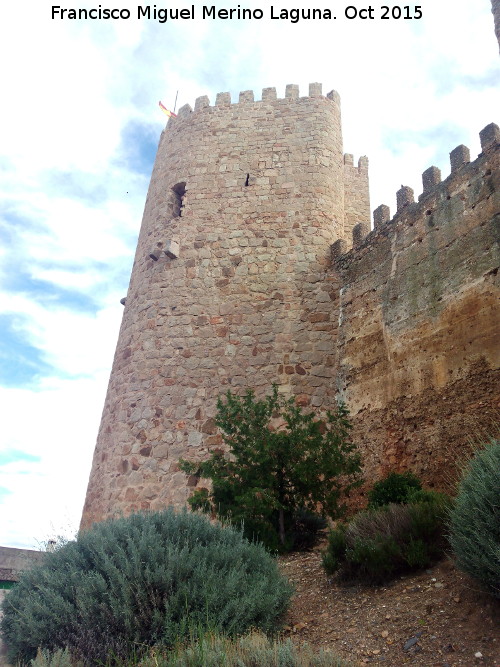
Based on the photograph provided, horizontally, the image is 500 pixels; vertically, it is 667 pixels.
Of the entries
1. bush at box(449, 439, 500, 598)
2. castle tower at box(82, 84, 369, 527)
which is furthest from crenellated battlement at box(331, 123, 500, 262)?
bush at box(449, 439, 500, 598)

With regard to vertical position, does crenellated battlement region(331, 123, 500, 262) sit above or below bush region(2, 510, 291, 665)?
above

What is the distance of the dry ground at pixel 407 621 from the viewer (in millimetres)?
3611

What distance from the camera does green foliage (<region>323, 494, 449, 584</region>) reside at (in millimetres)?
4891

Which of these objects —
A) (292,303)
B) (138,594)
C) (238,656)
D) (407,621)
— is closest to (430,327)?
(292,303)

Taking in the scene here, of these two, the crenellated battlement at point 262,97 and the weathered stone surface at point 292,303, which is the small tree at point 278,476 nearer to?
the weathered stone surface at point 292,303

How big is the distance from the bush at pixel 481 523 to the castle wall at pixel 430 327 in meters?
2.26

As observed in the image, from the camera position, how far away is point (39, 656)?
3834 millimetres

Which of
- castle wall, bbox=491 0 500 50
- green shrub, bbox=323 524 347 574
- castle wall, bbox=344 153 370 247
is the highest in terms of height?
castle wall, bbox=344 153 370 247

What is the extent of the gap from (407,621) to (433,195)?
633cm

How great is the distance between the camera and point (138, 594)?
4.28 m

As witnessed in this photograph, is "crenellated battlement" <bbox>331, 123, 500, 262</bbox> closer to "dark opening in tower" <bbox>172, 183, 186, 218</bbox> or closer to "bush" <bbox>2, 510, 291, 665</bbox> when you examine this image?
"dark opening in tower" <bbox>172, 183, 186, 218</bbox>

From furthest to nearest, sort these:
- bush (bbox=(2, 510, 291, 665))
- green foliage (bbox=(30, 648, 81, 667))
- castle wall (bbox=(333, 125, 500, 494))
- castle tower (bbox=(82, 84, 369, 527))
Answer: castle tower (bbox=(82, 84, 369, 527)), castle wall (bbox=(333, 125, 500, 494)), bush (bbox=(2, 510, 291, 665)), green foliage (bbox=(30, 648, 81, 667))

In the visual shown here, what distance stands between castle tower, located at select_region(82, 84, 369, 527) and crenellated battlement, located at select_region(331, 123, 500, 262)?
0.82 m

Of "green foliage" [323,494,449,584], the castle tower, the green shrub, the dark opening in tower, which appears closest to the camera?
"green foliage" [323,494,449,584]
